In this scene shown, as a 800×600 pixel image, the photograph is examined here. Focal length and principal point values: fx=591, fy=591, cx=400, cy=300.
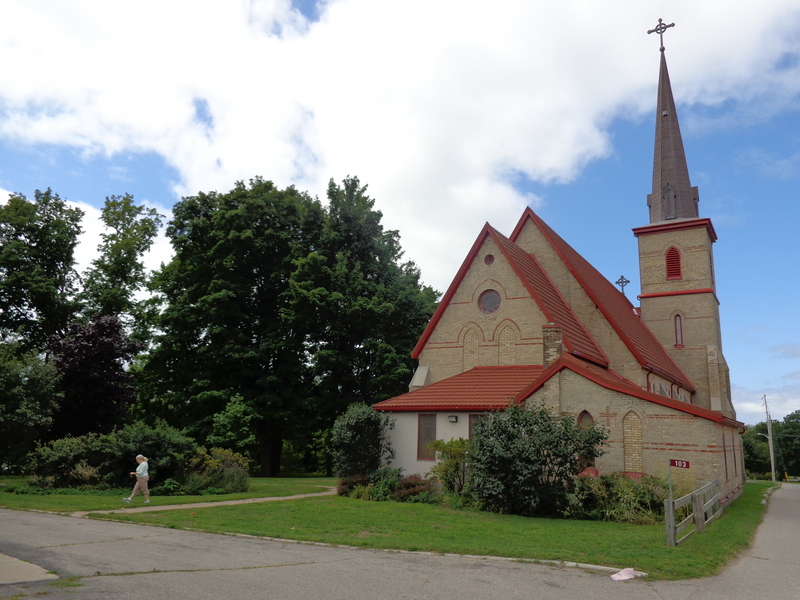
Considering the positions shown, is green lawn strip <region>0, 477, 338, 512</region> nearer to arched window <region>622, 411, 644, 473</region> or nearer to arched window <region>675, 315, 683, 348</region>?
arched window <region>622, 411, 644, 473</region>

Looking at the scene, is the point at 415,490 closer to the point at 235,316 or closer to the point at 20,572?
the point at 20,572

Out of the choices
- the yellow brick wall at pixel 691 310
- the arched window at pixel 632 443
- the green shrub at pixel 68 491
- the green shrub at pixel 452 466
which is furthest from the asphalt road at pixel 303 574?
the yellow brick wall at pixel 691 310

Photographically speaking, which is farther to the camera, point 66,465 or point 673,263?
point 673,263

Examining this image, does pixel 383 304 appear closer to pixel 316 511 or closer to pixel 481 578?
pixel 316 511

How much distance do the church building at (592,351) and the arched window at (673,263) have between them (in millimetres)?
55

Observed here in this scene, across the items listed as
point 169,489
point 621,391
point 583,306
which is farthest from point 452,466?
point 583,306

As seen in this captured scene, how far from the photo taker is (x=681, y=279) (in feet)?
114

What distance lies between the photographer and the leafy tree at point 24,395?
70.7 feet

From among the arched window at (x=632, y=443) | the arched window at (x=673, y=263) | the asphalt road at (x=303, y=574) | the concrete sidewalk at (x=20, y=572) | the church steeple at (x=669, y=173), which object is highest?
the church steeple at (x=669, y=173)

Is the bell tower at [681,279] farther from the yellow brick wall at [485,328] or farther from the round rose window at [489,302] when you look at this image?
the round rose window at [489,302]

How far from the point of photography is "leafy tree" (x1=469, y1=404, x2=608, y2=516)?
594 inches

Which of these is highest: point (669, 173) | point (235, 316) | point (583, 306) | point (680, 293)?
point (669, 173)

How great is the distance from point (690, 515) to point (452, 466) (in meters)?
7.35

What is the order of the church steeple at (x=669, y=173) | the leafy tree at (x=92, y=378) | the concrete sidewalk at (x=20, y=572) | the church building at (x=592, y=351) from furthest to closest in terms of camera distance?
the church steeple at (x=669, y=173)
the leafy tree at (x=92, y=378)
the church building at (x=592, y=351)
the concrete sidewalk at (x=20, y=572)
